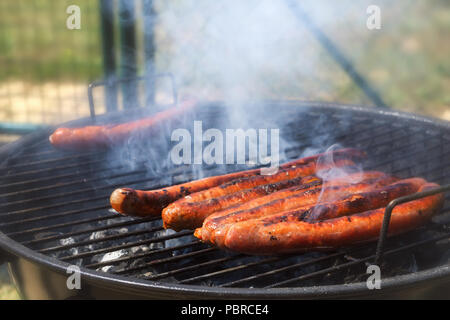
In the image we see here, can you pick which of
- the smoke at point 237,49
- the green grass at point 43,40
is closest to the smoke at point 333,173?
the smoke at point 237,49

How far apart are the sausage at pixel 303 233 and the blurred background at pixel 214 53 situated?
2553mm

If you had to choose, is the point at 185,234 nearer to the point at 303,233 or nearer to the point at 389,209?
the point at 303,233

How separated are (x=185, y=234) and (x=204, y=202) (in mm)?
179

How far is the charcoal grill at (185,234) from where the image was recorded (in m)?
1.86

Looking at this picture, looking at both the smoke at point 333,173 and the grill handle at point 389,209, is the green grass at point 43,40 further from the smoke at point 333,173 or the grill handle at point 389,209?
the grill handle at point 389,209

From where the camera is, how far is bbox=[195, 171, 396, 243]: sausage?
2027 mm

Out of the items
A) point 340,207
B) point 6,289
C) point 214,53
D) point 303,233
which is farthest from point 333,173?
point 214,53

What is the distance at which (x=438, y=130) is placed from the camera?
316cm

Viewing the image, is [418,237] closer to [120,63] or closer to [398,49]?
[120,63]

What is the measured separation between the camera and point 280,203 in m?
2.19

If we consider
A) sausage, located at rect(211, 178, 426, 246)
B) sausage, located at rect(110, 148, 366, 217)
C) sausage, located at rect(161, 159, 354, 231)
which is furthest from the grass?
sausage, located at rect(211, 178, 426, 246)

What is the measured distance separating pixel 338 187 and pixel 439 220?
2.41 feet

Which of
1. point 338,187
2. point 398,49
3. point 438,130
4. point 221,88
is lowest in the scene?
point 338,187

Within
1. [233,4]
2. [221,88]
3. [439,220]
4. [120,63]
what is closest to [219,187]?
[439,220]
